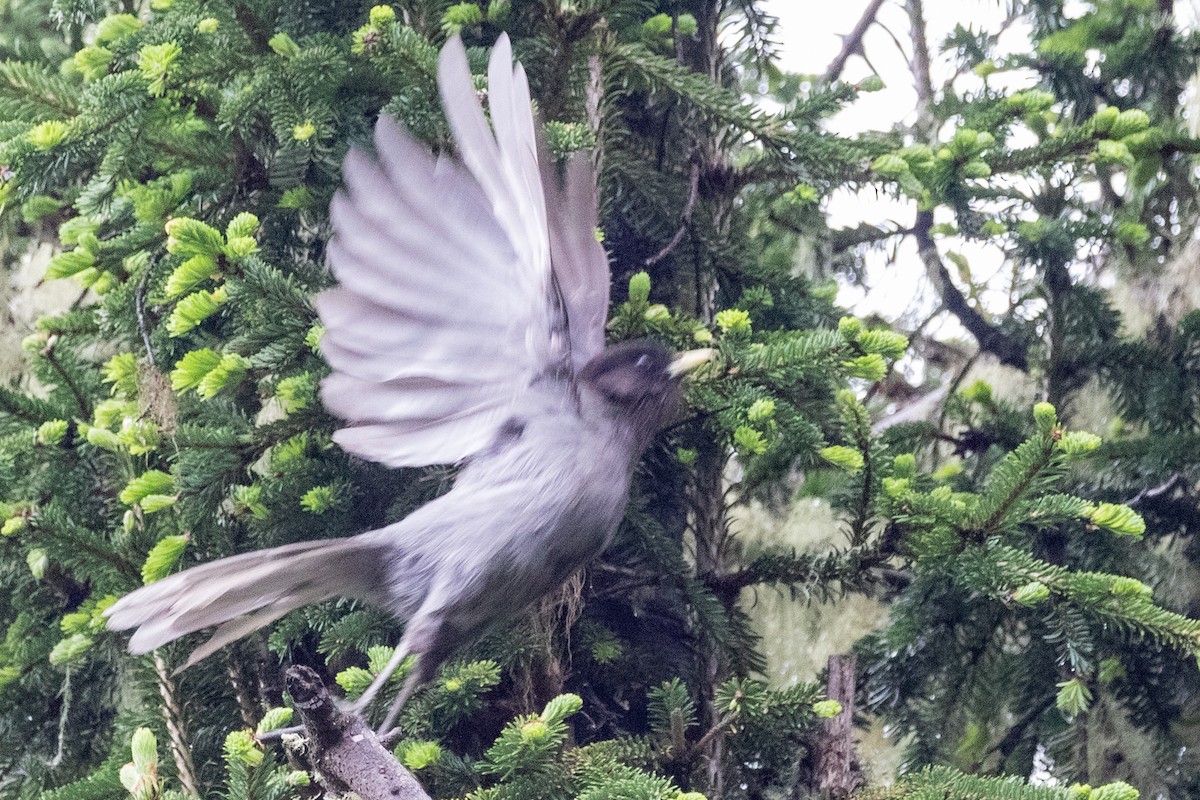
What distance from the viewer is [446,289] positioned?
204cm

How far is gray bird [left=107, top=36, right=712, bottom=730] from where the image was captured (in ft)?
6.39

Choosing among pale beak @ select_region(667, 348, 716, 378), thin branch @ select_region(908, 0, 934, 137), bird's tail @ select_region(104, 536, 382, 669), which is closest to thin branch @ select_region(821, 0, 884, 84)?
thin branch @ select_region(908, 0, 934, 137)

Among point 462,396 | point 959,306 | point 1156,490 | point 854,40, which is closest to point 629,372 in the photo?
point 462,396

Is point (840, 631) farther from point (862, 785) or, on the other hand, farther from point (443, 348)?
point (443, 348)

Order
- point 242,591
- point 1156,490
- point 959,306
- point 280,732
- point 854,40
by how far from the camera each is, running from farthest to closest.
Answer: point 854,40
point 959,306
point 1156,490
point 242,591
point 280,732

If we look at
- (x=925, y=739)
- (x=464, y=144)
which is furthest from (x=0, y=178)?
(x=925, y=739)

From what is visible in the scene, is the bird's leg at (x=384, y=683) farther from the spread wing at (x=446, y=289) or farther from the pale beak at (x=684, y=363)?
the pale beak at (x=684, y=363)

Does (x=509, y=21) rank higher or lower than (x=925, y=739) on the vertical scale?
higher

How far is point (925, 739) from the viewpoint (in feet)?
8.66

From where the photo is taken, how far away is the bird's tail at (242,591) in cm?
192

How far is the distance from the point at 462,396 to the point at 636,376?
339 mm

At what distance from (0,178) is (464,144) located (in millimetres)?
1247

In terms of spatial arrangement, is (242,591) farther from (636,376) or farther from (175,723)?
(636,376)

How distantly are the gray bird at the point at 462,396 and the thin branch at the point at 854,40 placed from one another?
8.45 ft
